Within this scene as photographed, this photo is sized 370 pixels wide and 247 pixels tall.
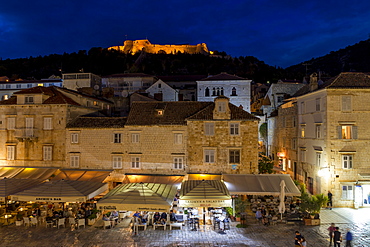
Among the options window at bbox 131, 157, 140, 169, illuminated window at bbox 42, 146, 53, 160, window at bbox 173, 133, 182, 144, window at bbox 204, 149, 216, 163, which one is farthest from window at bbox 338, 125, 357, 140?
illuminated window at bbox 42, 146, 53, 160

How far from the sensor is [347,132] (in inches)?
910

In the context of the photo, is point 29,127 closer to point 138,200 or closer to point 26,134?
point 26,134

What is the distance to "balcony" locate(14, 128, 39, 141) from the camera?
26.5 metres

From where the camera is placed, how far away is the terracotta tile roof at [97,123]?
1024 inches

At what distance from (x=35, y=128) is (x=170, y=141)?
47.1 ft

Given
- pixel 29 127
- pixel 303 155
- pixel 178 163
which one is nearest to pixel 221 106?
pixel 178 163

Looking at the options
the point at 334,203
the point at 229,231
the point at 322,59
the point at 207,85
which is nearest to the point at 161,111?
the point at 229,231

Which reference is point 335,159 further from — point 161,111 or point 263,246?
point 161,111

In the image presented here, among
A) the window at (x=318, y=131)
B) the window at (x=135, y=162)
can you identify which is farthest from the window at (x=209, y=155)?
the window at (x=318, y=131)

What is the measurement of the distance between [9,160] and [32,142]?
330cm

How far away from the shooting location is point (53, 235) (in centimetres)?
1645

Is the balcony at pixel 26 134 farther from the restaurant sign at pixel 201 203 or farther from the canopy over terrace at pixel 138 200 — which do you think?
the restaurant sign at pixel 201 203

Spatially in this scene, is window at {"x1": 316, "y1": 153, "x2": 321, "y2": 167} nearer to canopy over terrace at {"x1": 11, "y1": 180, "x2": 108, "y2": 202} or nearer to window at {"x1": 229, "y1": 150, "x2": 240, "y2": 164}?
window at {"x1": 229, "y1": 150, "x2": 240, "y2": 164}

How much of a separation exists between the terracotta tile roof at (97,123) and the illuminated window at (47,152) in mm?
3151
